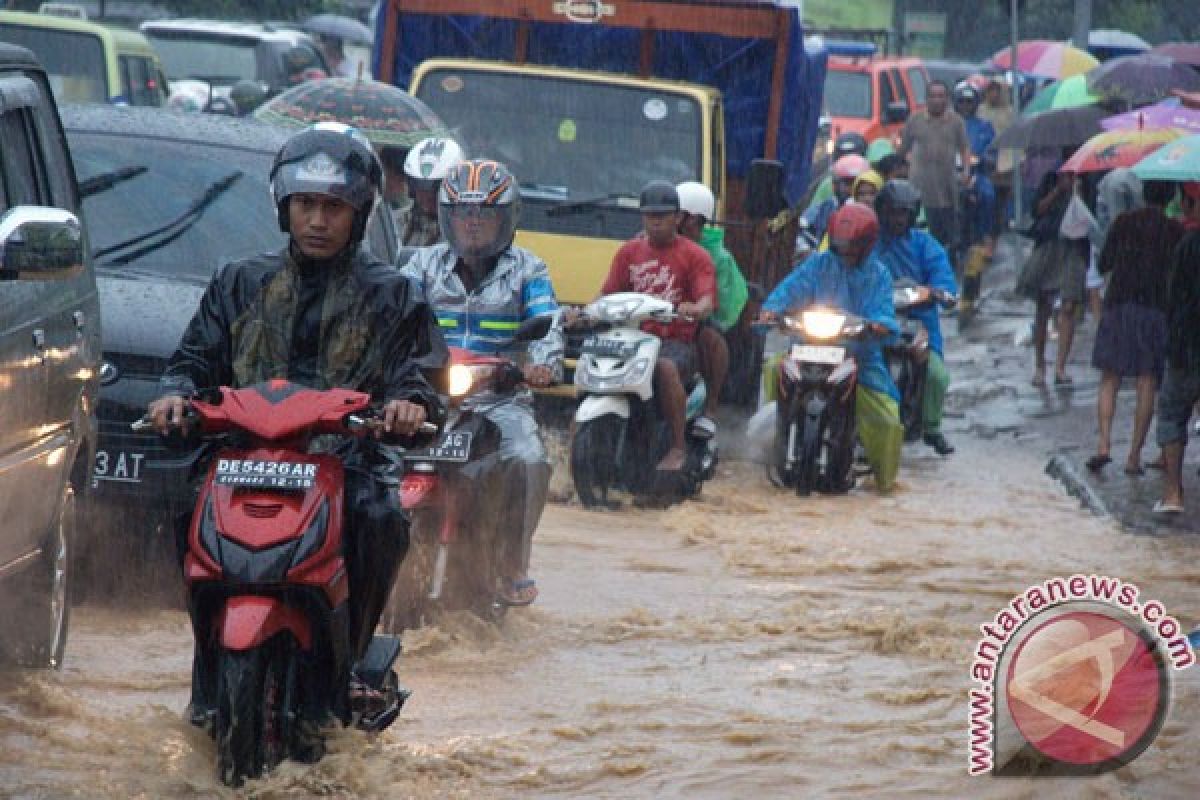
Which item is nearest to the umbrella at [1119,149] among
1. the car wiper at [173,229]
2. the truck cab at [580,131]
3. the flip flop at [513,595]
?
the truck cab at [580,131]

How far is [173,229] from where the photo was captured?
9.74 meters

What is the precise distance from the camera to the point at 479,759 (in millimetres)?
7039

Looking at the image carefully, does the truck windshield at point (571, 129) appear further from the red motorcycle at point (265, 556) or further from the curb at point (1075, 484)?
the red motorcycle at point (265, 556)

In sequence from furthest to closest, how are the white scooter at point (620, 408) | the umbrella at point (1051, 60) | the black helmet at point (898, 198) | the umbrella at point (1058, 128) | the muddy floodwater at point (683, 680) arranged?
the umbrella at point (1051, 60)
the umbrella at point (1058, 128)
the black helmet at point (898, 198)
the white scooter at point (620, 408)
the muddy floodwater at point (683, 680)

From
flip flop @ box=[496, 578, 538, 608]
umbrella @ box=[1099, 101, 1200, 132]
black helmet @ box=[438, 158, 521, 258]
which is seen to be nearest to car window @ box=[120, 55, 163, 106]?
umbrella @ box=[1099, 101, 1200, 132]

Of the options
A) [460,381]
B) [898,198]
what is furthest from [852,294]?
[460,381]

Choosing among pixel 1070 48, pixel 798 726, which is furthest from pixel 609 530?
pixel 1070 48

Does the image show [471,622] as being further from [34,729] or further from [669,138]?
[669,138]

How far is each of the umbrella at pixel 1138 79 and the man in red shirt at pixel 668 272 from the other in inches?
416

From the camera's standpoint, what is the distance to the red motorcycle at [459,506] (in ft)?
27.8

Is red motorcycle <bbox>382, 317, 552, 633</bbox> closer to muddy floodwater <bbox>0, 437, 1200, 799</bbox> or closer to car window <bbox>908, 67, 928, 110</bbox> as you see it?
muddy floodwater <bbox>0, 437, 1200, 799</bbox>

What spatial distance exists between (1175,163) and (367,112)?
4.51m

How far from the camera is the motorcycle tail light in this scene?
8.36 metres

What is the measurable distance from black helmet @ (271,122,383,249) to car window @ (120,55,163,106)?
1361 centimetres
